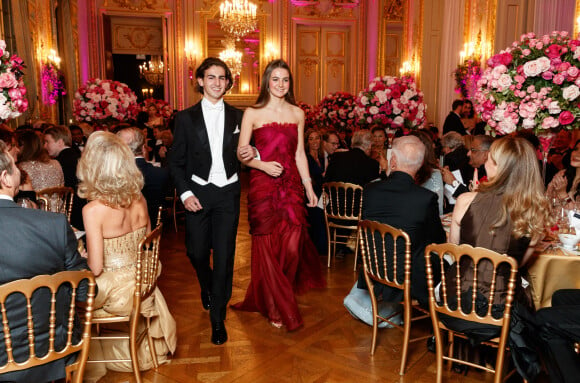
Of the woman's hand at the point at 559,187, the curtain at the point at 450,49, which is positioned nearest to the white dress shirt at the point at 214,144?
the woman's hand at the point at 559,187

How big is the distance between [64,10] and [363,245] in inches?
376

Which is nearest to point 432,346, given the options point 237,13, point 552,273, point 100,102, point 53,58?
point 552,273

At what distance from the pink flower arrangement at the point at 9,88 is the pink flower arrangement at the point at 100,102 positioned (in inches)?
180

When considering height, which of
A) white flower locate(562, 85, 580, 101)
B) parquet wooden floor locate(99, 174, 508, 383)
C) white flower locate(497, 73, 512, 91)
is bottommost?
parquet wooden floor locate(99, 174, 508, 383)

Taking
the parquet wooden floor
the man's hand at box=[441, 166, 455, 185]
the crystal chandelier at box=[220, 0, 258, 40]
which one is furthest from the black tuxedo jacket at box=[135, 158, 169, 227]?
the crystal chandelier at box=[220, 0, 258, 40]

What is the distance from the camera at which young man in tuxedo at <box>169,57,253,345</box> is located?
3312 mm

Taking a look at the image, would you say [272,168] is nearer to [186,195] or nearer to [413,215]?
[186,195]

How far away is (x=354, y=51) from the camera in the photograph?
13.7 meters

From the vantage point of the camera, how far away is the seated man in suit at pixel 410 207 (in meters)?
2.96

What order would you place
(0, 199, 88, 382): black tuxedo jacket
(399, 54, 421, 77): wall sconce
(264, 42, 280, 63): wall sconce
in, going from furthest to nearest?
(264, 42, 280, 63): wall sconce
(399, 54, 421, 77): wall sconce
(0, 199, 88, 382): black tuxedo jacket

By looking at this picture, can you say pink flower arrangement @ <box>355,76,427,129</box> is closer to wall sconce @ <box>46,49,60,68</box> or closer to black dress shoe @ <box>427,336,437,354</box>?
black dress shoe @ <box>427,336,437,354</box>

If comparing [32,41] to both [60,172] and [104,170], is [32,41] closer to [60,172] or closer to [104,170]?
[60,172]

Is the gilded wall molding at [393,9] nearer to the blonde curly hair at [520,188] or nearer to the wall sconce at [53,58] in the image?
the wall sconce at [53,58]

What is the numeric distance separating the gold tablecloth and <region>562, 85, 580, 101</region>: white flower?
3.67ft
